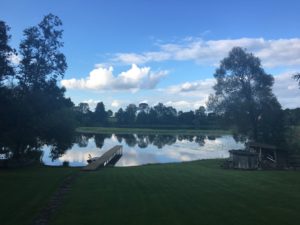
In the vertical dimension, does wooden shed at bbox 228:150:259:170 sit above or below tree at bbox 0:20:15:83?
below

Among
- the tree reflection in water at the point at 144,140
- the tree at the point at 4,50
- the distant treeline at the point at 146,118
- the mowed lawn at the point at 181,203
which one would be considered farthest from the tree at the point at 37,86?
the distant treeline at the point at 146,118

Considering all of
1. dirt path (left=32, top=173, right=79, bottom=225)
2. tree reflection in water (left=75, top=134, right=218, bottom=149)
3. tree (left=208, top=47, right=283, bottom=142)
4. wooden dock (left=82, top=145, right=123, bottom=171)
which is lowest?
dirt path (left=32, top=173, right=79, bottom=225)

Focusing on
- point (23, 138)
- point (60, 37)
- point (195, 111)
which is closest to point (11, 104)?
point (23, 138)

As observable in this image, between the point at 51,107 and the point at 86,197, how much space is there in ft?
65.3

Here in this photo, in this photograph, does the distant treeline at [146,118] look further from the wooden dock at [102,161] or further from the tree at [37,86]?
the tree at [37,86]

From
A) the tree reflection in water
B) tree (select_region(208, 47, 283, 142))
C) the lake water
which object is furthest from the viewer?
the tree reflection in water

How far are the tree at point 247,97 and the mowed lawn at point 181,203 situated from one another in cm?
2368

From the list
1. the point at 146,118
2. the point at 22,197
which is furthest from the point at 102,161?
the point at 146,118

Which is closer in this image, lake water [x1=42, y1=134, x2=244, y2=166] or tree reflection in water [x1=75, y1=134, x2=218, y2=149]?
lake water [x1=42, y1=134, x2=244, y2=166]

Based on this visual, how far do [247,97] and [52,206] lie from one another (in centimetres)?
3389

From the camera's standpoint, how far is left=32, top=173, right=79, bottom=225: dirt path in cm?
1131

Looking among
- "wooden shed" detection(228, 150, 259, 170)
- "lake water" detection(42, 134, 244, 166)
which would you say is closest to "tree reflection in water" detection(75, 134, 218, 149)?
"lake water" detection(42, 134, 244, 166)

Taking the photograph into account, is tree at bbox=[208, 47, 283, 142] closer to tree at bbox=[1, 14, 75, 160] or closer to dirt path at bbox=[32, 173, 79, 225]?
tree at bbox=[1, 14, 75, 160]

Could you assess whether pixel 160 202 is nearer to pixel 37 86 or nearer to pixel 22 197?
pixel 22 197
